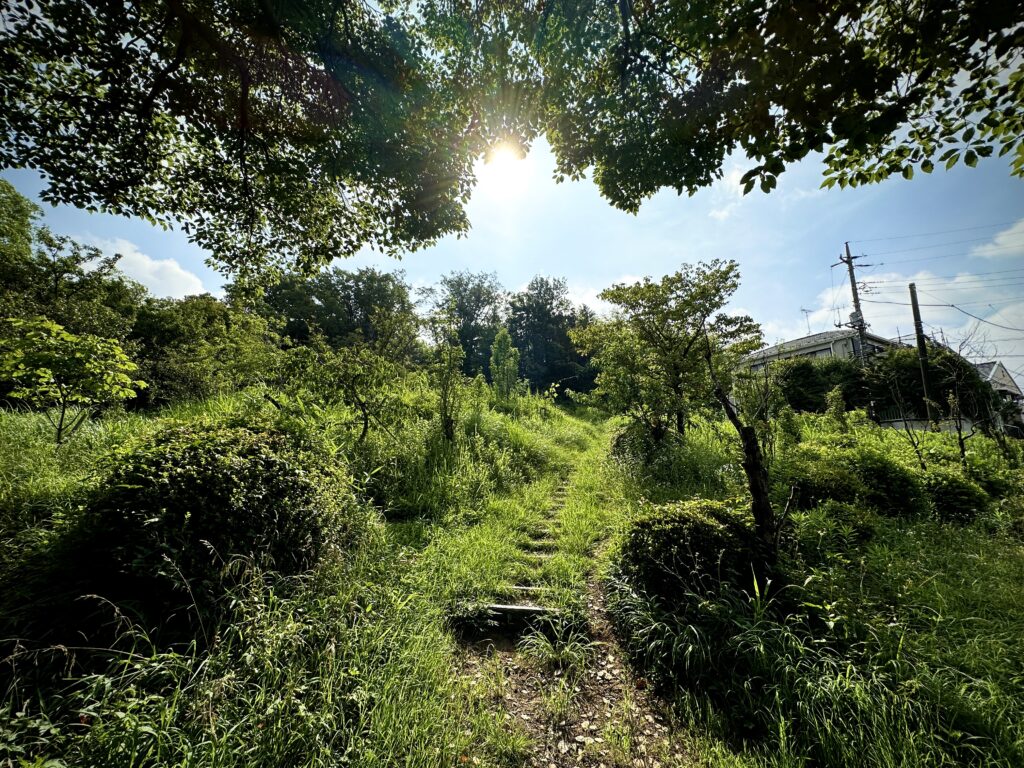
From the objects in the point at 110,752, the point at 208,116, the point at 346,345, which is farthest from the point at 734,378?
the point at 208,116

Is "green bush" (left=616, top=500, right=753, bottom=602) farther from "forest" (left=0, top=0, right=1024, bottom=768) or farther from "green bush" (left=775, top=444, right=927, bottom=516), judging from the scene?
"green bush" (left=775, top=444, right=927, bottom=516)

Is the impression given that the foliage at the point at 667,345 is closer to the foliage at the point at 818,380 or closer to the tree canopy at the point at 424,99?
the tree canopy at the point at 424,99

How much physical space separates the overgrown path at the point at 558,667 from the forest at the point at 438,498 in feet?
0.08

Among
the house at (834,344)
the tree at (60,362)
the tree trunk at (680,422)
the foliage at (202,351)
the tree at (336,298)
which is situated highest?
the tree at (336,298)

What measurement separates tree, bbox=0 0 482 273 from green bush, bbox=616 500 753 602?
496 cm

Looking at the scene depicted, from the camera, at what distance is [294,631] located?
2.05m

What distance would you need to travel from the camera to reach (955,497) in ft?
14.7

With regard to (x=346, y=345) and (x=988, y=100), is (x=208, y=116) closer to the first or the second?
(x=346, y=345)

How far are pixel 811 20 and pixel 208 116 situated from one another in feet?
19.3

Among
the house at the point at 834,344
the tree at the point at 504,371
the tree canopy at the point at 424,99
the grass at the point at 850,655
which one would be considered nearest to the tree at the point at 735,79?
the tree canopy at the point at 424,99

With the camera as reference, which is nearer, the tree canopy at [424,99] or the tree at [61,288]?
the tree canopy at [424,99]

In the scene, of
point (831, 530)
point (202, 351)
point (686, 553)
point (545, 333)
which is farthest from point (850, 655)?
point (545, 333)

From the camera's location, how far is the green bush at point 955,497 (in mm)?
4324

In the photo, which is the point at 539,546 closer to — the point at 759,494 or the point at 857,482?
the point at 759,494
